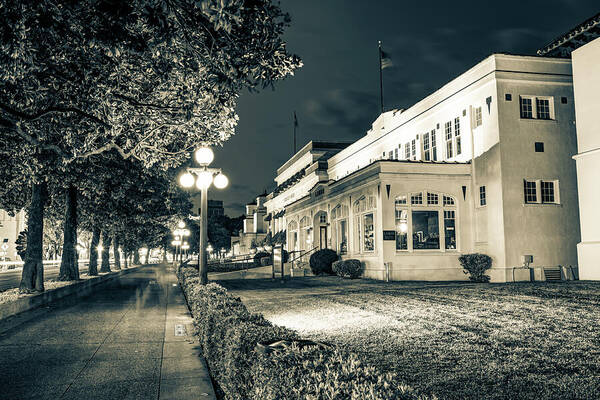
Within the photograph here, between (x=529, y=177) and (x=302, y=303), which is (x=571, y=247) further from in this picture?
(x=302, y=303)

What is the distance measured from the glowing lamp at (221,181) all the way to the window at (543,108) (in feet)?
57.0

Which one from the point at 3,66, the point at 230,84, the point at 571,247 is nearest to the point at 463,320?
the point at 230,84

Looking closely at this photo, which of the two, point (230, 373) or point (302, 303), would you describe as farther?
point (302, 303)

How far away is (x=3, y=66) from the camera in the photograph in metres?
8.16

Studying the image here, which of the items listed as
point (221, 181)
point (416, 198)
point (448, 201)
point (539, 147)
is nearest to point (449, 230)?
point (448, 201)

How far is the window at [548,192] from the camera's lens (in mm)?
23453

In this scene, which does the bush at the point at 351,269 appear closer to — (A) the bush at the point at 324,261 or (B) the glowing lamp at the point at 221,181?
(A) the bush at the point at 324,261

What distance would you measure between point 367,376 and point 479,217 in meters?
22.6

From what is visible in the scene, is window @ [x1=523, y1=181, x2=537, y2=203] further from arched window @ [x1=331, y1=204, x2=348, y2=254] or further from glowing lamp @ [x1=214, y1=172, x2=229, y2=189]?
glowing lamp @ [x1=214, y1=172, x2=229, y2=189]

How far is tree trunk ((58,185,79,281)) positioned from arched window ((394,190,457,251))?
17647mm

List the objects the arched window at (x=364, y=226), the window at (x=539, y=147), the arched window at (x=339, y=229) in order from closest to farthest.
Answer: the window at (x=539, y=147) < the arched window at (x=364, y=226) < the arched window at (x=339, y=229)

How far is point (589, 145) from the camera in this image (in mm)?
20406

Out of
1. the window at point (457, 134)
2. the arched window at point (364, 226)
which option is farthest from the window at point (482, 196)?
the arched window at point (364, 226)

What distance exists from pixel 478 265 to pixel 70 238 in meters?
21.7
